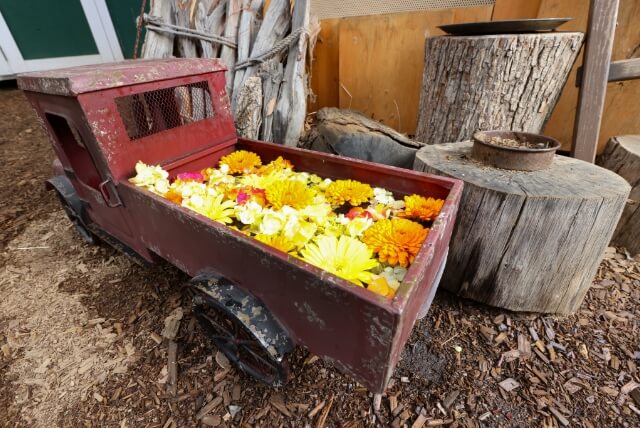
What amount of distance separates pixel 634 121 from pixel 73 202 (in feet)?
14.3

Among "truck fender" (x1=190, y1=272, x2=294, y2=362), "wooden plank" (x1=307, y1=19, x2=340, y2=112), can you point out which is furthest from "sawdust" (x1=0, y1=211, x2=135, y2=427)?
"wooden plank" (x1=307, y1=19, x2=340, y2=112)

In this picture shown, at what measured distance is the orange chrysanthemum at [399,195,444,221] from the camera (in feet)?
4.19

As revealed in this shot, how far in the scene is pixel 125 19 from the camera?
5629 millimetres

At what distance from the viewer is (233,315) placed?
43.9 inches

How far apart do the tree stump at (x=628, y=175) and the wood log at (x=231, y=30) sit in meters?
2.95

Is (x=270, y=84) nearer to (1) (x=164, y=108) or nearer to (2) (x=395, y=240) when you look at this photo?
(1) (x=164, y=108)

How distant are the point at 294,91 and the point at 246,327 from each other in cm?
197

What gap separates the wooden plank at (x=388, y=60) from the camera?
9.22 ft

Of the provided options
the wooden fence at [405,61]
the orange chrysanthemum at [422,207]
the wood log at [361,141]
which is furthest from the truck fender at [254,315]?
the wooden fence at [405,61]

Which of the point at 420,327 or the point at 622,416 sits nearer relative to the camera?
the point at 622,416

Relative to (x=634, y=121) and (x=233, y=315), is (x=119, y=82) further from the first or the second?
(x=634, y=121)

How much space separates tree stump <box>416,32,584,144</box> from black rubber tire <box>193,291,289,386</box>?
214cm

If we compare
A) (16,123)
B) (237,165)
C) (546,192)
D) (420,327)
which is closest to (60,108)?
(237,165)

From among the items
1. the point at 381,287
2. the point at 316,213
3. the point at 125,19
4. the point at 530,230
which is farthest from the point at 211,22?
the point at 125,19
